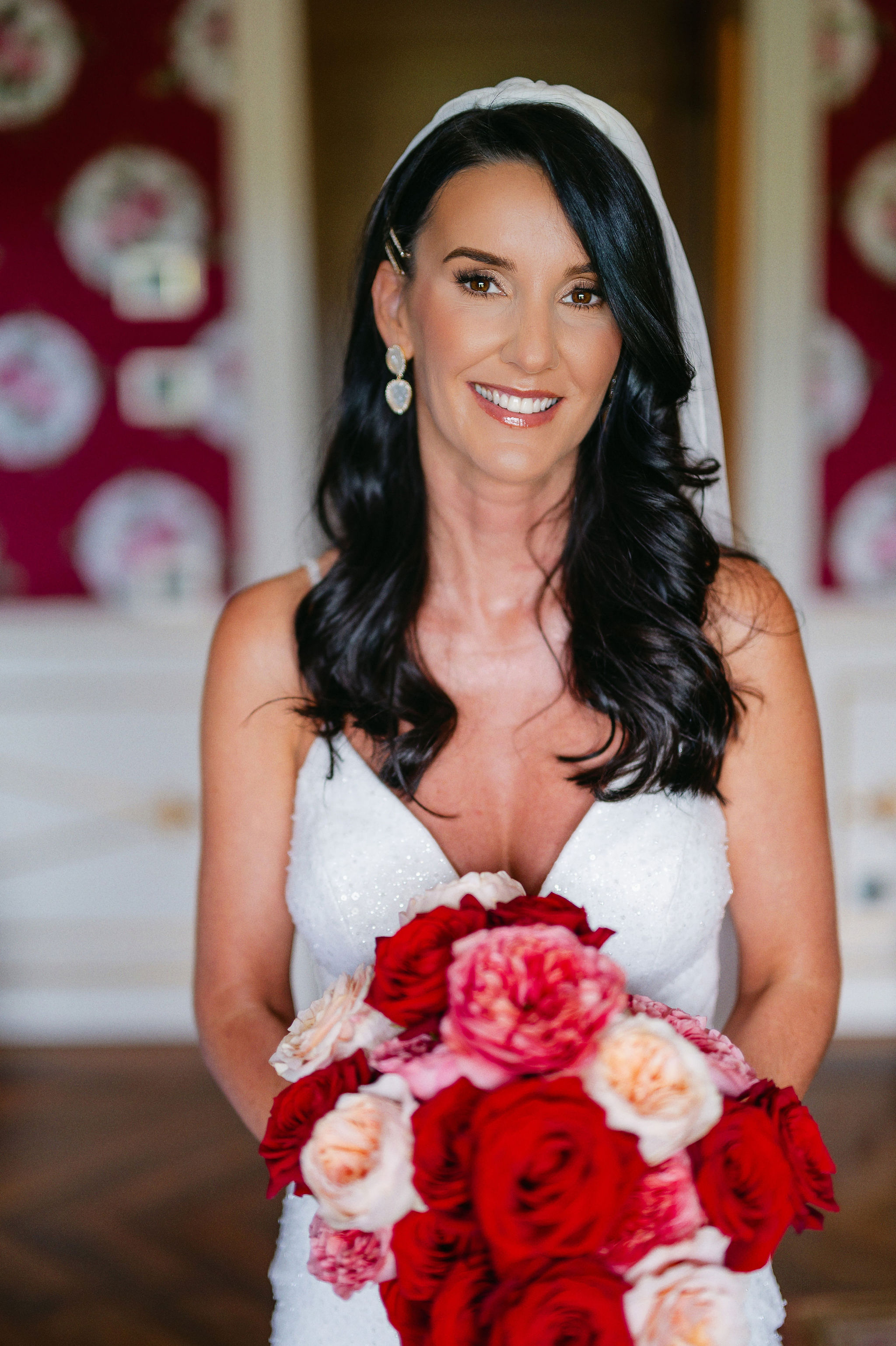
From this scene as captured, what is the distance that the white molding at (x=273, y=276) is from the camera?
11.5 ft

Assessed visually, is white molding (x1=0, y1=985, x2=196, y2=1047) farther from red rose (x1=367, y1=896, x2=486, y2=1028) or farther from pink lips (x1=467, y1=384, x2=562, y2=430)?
red rose (x1=367, y1=896, x2=486, y2=1028)

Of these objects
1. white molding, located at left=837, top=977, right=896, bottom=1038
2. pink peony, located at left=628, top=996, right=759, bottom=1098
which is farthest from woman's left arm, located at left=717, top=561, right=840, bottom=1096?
white molding, located at left=837, top=977, right=896, bottom=1038

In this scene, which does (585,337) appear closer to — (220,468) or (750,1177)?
(750,1177)

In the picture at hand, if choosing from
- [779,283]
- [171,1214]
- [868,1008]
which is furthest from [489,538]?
[868,1008]

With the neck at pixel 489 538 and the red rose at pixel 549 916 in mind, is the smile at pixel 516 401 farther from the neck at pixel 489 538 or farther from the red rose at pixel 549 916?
the red rose at pixel 549 916

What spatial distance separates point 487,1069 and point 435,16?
550 centimetres

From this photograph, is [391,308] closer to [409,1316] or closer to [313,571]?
[313,571]

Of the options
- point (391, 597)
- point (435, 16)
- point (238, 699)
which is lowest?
point (238, 699)

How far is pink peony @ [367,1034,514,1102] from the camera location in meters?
0.85

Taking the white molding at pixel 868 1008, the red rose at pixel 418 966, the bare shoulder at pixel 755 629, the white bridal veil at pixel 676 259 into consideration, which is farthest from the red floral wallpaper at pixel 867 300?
the red rose at pixel 418 966

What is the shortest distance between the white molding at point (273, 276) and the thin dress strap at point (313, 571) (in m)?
1.67

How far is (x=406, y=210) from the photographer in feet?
5.19

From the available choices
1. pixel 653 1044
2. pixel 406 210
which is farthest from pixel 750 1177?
pixel 406 210

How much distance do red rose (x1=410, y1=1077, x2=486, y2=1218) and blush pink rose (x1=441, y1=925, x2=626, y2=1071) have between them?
0.02 meters
